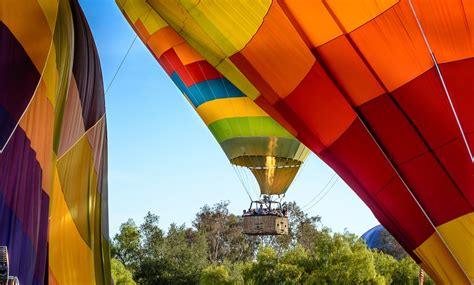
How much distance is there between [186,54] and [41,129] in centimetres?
819

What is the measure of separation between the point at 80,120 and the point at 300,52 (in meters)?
2.88

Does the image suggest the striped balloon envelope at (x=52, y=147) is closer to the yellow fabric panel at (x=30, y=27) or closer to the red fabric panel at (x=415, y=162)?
the yellow fabric panel at (x=30, y=27)

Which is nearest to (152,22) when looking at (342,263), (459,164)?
(459,164)


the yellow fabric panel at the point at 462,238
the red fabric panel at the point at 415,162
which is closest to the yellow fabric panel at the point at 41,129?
the red fabric panel at the point at 415,162

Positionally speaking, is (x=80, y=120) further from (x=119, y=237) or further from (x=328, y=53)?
(x=119, y=237)

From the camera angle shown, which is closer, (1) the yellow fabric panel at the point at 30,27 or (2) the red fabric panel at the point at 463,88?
(1) the yellow fabric panel at the point at 30,27

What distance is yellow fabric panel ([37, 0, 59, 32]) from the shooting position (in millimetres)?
6242

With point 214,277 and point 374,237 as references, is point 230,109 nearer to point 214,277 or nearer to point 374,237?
point 214,277

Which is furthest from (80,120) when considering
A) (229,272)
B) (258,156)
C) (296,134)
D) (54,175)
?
(229,272)

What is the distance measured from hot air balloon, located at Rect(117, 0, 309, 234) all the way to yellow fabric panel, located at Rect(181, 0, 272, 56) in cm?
394

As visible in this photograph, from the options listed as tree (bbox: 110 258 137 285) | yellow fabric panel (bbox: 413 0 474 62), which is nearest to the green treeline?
tree (bbox: 110 258 137 285)

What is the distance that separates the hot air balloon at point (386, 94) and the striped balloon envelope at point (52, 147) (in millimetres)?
2147

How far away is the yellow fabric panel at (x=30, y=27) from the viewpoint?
5.82 metres

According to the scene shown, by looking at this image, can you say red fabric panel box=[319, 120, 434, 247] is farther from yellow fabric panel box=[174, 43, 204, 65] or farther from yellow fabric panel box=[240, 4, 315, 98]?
yellow fabric panel box=[174, 43, 204, 65]
